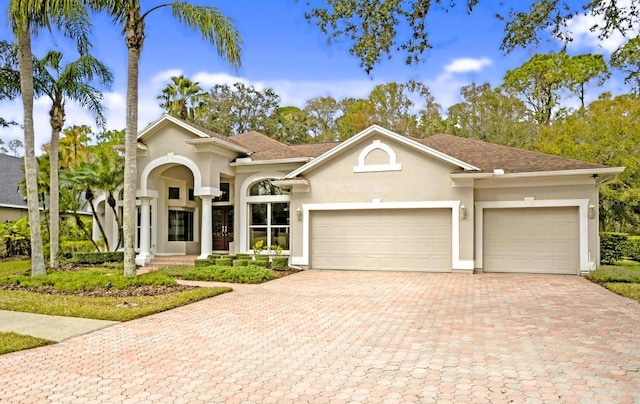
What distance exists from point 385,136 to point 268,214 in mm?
5605

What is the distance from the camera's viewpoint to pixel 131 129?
1266 cm

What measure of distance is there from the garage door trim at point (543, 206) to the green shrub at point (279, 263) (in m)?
6.25

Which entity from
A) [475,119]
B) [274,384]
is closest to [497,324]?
[274,384]

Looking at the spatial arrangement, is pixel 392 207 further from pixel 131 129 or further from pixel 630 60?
pixel 630 60

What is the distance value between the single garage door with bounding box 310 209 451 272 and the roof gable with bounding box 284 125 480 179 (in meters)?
1.62

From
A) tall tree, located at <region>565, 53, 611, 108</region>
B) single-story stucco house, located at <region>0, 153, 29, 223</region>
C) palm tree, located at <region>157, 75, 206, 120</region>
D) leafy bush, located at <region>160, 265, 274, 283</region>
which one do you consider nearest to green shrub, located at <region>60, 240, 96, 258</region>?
single-story stucco house, located at <region>0, 153, 29, 223</region>

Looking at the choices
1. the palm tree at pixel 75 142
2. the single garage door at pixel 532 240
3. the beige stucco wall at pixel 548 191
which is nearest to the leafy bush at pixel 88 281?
the single garage door at pixel 532 240

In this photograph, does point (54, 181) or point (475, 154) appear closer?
point (54, 181)

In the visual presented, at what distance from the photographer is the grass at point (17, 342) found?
6.51 metres

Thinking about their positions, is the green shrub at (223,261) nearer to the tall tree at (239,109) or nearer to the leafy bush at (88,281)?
the leafy bush at (88,281)

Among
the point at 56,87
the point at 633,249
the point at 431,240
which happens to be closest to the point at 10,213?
the point at 56,87

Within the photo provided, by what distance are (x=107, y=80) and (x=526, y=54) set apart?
1371 cm

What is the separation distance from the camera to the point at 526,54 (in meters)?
8.42

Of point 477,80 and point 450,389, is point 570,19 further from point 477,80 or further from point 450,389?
point 477,80
